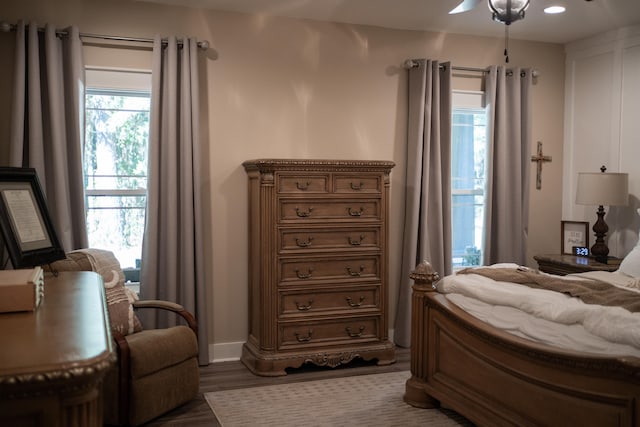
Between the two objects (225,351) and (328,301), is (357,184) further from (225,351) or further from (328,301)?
(225,351)

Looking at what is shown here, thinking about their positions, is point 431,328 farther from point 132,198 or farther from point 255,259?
point 132,198

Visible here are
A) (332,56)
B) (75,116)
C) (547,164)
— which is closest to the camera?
(75,116)

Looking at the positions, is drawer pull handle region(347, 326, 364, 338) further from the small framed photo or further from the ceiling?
the ceiling

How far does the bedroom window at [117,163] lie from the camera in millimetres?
4266

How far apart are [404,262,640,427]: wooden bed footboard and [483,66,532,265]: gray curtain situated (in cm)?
176

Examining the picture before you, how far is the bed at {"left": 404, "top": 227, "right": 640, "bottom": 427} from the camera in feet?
7.38

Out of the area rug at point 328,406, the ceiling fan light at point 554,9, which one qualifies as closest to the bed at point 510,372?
the area rug at point 328,406

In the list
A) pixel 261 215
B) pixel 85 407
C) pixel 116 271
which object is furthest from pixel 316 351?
pixel 85 407

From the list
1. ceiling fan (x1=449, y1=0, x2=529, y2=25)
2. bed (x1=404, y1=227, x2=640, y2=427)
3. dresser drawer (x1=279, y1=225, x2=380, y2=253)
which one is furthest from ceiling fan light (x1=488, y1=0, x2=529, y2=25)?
dresser drawer (x1=279, y1=225, x2=380, y2=253)

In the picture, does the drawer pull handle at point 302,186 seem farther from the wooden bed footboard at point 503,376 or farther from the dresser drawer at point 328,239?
the wooden bed footboard at point 503,376

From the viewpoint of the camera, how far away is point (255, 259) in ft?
14.2

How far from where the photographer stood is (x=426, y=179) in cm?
481

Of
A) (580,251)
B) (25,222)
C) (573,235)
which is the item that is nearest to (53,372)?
(25,222)

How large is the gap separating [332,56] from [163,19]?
Result: 50.3 inches
